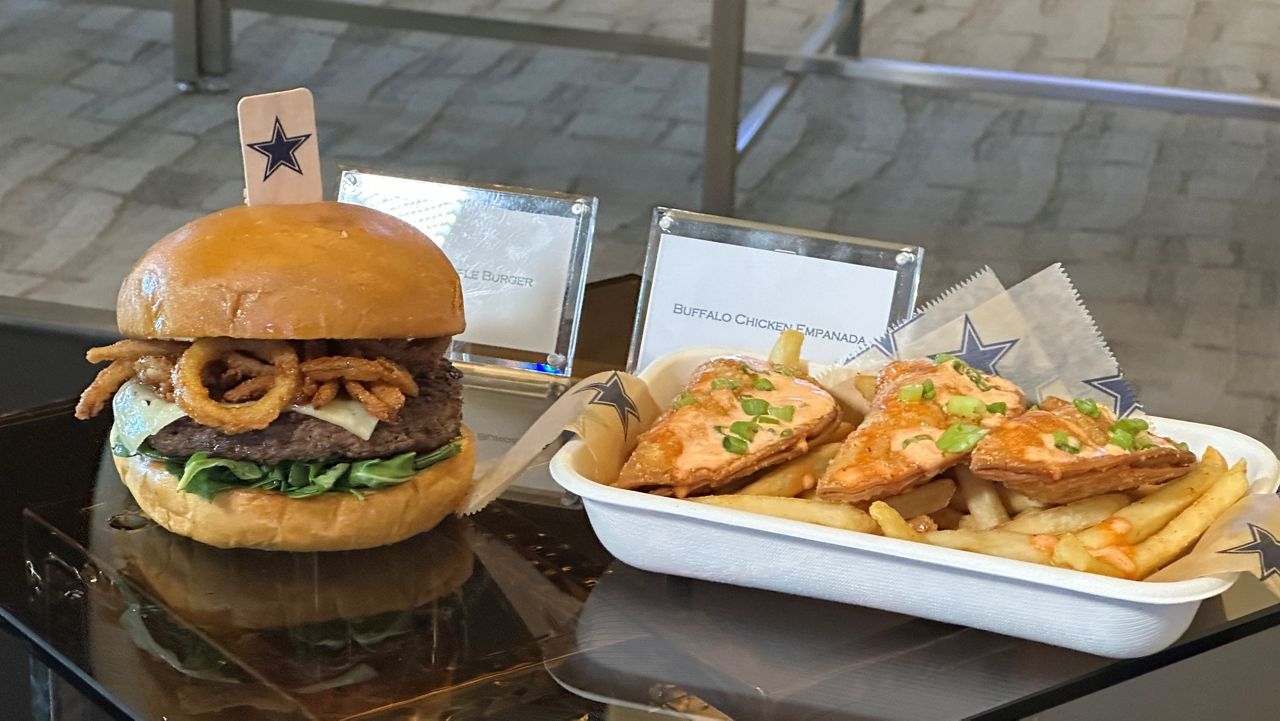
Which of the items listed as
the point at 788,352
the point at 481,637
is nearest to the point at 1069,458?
the point at 788,352

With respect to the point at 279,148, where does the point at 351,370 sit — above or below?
below

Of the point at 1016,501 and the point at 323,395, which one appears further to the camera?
the point at 323,395

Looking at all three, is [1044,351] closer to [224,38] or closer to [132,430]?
[132,430]

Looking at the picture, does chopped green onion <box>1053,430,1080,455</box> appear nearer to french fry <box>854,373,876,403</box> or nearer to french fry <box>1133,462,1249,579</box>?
french fry <box>1133,462,1249,579</box>

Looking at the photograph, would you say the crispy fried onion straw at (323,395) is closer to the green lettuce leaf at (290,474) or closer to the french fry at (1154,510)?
the green lettuce leaf at (290,474)

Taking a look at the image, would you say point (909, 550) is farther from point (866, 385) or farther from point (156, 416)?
point (156, 416)

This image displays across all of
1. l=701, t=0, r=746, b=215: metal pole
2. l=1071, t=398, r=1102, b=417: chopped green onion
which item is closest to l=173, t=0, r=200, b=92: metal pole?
l=701, t=0, r=746, b=215: metal pole

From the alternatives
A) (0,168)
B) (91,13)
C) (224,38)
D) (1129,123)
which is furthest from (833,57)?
(91,13)
